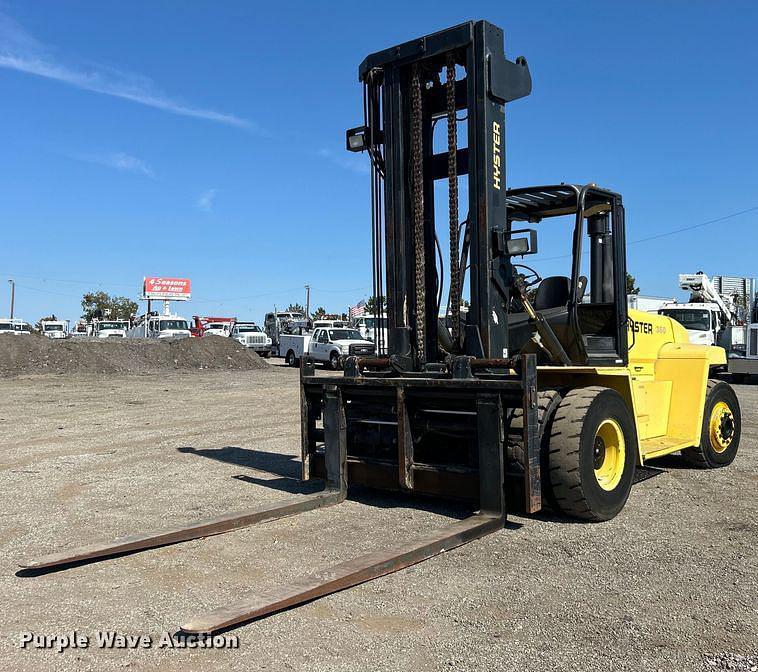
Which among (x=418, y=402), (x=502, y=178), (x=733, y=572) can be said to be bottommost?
(x=733, y=572)

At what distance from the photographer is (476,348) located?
21.4 ft

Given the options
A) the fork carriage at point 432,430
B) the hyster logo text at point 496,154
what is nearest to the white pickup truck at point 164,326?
the fork carriage at point 432,430

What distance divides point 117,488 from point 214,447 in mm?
3020

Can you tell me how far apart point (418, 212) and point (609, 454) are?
2780 millimetres

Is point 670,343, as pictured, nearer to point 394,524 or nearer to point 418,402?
point 418,402

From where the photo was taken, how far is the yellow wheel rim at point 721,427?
897 cm

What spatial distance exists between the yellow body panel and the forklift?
0.04 metres

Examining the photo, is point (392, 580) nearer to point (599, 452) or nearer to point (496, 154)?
point (599, 452)

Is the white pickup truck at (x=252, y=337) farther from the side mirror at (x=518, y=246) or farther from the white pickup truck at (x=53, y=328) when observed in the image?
the side mirror at (x=518, y=246)

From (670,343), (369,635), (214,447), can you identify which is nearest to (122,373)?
(214,447)

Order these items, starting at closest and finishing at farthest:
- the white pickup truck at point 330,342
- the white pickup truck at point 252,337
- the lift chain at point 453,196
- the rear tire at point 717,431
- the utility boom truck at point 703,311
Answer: the lift chain at point 453,196 → the rear tire at point 717,431 → the utility boom truck at point 703,311 → the white pickup truck at point 330,342 → the white pickup truck at point 252,337

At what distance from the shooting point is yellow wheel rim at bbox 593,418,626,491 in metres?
6.46

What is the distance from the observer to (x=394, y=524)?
20.6ft

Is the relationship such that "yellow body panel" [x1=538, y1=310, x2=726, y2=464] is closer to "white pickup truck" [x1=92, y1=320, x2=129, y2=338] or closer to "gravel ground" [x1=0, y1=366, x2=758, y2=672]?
"gravel ground" [x1=0, y1=366, x2=758, y2=672]
